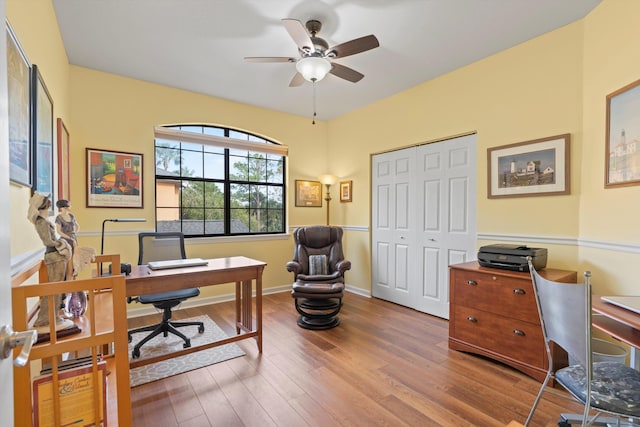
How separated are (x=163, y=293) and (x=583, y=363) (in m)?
2.87

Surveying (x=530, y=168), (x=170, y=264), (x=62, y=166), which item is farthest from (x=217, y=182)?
(x=530, y=168)

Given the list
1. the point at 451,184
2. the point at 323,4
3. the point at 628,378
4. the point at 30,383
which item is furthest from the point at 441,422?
the point at 323,4

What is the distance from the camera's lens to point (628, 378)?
4.51ft

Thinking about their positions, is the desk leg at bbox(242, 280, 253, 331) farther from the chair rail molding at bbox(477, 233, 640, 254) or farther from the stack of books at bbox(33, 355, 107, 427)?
the chair rail molding at bbox(477, 233, 640, 254)

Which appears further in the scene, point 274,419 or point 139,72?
point 139,72

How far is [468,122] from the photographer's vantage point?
10.2ft

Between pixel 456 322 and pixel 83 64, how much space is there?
447 cm

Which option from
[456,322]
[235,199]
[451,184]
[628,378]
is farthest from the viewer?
[235,199]

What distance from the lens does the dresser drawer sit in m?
2.17

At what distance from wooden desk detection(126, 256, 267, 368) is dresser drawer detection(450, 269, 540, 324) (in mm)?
1784

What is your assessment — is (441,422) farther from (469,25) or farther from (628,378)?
(469,25)

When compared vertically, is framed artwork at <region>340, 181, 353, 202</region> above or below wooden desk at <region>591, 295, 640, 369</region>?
above

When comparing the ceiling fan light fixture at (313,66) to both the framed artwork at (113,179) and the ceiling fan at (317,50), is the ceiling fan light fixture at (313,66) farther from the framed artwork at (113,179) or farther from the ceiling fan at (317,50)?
the framed artwork at (113,179)

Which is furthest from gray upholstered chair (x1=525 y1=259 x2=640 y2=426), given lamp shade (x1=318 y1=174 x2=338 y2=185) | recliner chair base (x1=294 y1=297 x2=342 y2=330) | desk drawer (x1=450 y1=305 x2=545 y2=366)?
lamp shade (x1=318 y1=174 x2=338 y2=185)
